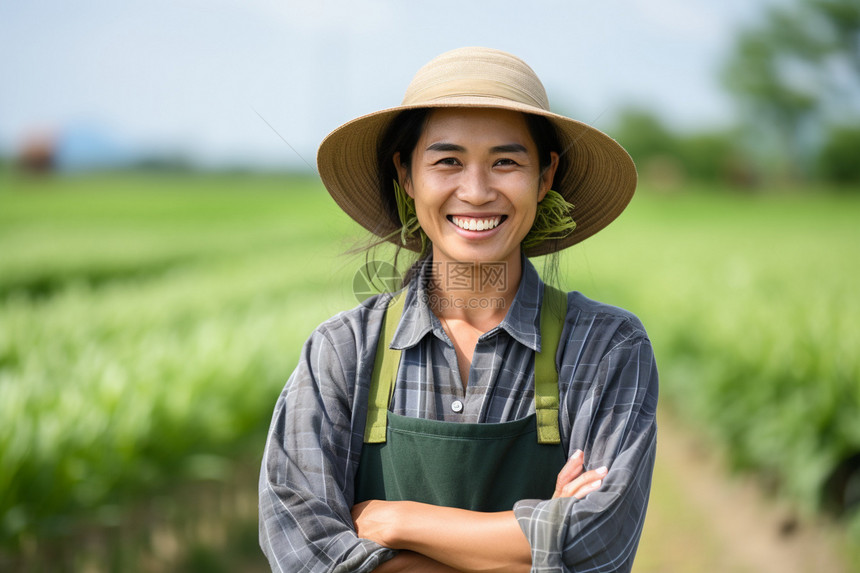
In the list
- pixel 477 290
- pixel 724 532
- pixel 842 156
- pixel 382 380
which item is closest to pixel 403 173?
pixel 477 290

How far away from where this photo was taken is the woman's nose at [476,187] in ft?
4.81

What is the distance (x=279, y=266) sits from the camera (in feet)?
38.4

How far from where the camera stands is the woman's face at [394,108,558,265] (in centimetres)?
148

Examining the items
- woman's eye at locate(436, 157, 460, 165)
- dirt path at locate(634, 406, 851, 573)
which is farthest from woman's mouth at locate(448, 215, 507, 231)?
dirt path at locate(634, 406, 851, 573)

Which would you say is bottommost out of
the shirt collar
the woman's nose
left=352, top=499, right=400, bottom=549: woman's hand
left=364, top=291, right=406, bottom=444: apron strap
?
left=352, top=499, right=400, bottom=549: woman's hand

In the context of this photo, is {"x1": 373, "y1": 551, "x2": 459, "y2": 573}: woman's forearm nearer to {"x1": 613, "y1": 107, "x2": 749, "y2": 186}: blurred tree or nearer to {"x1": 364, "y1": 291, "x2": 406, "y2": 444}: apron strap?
{"x1": 364, "y1": 291, "x2": 406, "y2": 444}: apron strap

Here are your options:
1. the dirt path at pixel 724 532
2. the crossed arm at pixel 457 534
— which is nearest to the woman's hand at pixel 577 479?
the crossed arm at pixel 457 534

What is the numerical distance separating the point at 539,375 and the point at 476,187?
0.38m

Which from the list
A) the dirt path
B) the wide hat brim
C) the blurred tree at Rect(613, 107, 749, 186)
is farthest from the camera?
the blurred tree at Rect(613, 107, 749, 186)

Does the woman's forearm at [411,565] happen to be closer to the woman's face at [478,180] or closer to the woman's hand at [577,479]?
the woman's hand at [577,479]

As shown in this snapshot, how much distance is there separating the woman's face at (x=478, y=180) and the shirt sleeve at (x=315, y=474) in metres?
0.32

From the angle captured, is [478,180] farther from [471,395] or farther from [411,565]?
[411,565]

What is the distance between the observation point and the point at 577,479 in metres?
1.40

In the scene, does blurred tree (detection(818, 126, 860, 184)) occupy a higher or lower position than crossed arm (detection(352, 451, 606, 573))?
higher
